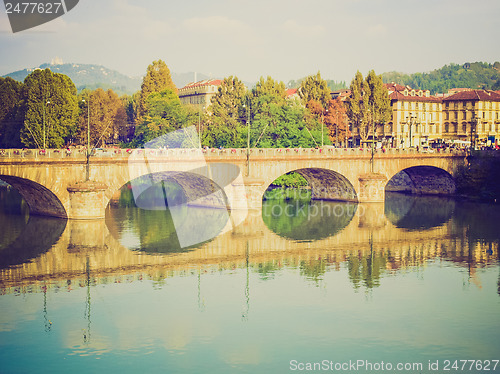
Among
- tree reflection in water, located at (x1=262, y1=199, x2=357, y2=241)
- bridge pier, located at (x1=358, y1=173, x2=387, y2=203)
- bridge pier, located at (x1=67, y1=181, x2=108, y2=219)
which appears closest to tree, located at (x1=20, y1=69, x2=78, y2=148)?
bridge pier, located at (x1=67, y1=181, x2=108, y2=219)

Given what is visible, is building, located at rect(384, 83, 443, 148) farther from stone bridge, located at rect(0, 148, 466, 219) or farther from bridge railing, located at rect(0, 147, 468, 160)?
bridge railing, located at rect(0, 147, 468, 160)

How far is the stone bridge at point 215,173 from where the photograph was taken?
2640 inches

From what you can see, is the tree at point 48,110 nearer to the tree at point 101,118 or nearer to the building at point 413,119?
the tree at point 101,118

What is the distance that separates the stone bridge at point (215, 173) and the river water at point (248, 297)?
3448 mm

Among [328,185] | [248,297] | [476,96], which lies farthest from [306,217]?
[476,96]

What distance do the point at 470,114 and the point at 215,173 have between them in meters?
92.6

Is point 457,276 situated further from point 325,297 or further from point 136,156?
point 136,156

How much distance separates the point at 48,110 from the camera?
10100cm

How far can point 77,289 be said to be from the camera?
44719 millimetres

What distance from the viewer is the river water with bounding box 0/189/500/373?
33125mm

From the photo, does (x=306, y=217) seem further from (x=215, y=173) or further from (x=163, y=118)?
(x=163, y=118)

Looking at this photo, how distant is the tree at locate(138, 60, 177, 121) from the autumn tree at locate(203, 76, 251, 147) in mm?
11020

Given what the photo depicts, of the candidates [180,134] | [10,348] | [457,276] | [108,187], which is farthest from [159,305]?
[180,134]

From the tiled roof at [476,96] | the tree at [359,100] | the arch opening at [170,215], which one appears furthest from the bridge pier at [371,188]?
the tiled roof at [476,96]
